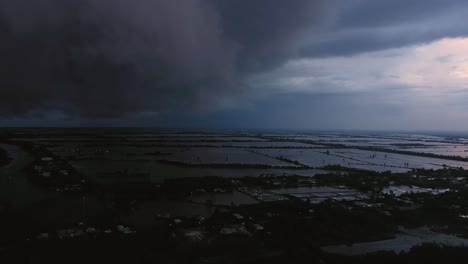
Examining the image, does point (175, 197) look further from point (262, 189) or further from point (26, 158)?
point (26, 158)

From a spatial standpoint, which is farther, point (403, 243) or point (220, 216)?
point (220, 216)

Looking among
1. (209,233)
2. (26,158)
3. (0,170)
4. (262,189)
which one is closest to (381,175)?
(262,189)

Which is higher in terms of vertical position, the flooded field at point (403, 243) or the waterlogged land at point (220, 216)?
the waterlogged land at point (220, 216)

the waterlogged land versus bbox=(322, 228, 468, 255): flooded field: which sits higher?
the waterlogged land

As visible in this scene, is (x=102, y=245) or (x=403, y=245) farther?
(x=403, y=245)

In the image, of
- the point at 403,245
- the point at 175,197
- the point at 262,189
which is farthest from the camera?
the point at 262,189

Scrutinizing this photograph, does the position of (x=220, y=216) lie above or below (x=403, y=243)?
above

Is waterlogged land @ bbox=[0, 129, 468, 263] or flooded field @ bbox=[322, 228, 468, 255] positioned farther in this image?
flooded field @ bbox=[322, 228, 468, 255]

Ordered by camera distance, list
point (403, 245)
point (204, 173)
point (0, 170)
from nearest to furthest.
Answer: point (403, 245)
point (0, 170)
point (204, 173)

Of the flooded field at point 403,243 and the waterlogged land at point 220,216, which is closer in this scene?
the waterlogged land at point 220,216

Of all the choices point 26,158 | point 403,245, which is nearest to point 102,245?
point 403,245
